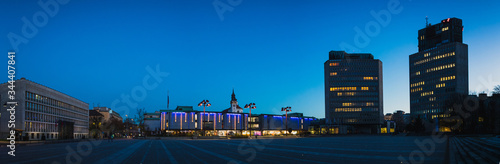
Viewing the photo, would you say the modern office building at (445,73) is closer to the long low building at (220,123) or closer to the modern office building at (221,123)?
the long low building at (220,123)

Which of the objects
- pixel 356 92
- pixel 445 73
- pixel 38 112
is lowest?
pixel 38 112

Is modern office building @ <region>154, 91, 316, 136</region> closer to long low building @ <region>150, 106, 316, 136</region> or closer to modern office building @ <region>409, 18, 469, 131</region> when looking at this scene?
long low building @ <region>150, 106, 316, 136</region>

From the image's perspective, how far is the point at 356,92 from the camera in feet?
638

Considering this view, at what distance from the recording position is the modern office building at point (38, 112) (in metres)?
79.3

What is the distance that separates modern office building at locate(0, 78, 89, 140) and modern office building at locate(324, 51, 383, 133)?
130 metres

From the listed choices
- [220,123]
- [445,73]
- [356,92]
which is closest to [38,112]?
[220,123]

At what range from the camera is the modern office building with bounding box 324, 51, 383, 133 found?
194375mm

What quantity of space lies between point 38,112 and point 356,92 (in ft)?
498

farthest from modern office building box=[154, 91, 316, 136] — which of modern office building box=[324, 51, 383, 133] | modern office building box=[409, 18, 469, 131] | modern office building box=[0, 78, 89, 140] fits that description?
modern office building box=[409, 18, 469, 131]

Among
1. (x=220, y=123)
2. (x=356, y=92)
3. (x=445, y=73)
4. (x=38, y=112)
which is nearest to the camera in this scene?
(x=38, y=112)

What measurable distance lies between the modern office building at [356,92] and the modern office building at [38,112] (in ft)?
427

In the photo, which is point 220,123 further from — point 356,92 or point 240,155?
point 240,155

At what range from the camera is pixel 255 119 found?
175 m

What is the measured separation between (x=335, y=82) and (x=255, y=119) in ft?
170
